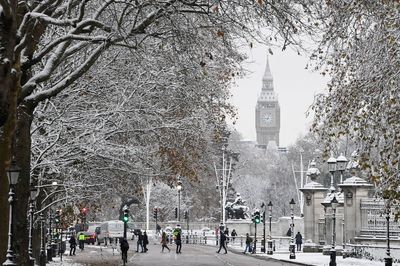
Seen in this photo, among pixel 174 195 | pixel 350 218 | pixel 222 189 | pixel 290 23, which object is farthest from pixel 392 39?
pixel 174 195

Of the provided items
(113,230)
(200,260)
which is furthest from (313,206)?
(113,230)

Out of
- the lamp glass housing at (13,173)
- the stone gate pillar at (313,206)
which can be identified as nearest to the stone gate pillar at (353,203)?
the stone gate pillar at (313,206)

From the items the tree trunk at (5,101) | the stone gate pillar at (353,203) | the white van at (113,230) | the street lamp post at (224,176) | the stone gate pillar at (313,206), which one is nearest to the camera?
the tree trunk at (5,101)

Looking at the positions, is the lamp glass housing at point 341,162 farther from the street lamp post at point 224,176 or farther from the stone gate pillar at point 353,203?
the street lamp post at point 224,176

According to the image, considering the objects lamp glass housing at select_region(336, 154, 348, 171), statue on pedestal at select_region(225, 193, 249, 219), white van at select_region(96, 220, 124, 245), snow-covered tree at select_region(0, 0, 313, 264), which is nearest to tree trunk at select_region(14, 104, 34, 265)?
snow-covered tree at select_region(0, 0, 313, 264)

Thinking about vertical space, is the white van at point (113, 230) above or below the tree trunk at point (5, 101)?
below

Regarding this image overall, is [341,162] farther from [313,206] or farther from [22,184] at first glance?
[22,184]

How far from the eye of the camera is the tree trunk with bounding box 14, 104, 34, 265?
18266 mm

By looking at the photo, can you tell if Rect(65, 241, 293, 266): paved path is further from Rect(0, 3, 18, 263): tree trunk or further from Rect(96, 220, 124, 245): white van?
Rect(96, 220, 124, 245): white van

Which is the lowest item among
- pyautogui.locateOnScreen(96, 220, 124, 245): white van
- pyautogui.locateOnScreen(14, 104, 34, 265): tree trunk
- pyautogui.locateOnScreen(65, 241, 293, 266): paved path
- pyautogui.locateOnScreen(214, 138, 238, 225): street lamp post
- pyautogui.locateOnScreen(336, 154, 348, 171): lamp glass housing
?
pyautogui.locateOnScreen(65, 241, 293, 266): paved path

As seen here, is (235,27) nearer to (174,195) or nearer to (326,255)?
(326,255)

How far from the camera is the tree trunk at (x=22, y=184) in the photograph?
18.3 m

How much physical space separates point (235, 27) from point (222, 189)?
257 ft

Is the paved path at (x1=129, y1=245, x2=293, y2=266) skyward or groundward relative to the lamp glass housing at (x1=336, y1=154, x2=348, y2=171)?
groundward
